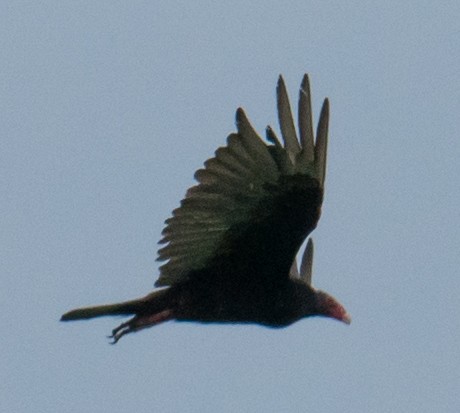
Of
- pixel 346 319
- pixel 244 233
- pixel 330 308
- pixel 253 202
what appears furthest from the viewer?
pixel 346 319

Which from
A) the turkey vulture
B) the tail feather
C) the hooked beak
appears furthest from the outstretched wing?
the hooked beak

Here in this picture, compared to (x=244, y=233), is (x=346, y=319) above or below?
below

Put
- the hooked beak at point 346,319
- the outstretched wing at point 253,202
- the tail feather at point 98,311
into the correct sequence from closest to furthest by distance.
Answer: the outstretched wing at point 253,202 → the tail feather at point 98,311 → the hooked beak at point 346,319

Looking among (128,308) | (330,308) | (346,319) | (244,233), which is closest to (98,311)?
(128,308)

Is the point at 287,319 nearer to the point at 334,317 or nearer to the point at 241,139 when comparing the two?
the point at 334,317

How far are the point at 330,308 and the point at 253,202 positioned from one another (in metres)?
1.42

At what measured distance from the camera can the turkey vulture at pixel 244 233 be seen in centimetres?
1109

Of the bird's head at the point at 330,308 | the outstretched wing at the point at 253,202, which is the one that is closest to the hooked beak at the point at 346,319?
the bird's head at the point at 330,308

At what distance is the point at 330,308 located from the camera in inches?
487

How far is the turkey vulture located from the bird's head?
0.20m

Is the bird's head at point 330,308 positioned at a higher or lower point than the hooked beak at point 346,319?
higher

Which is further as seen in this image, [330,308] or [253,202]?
[330,308]

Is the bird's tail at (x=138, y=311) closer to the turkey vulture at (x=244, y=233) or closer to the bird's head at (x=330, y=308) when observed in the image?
the turkey vulture at (x=244, y=233)

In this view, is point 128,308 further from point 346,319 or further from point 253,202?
point 346,319
